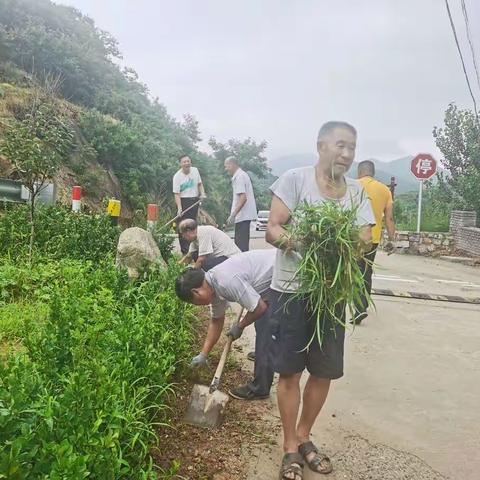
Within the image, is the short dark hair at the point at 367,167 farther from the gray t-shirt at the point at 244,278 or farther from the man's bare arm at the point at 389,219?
the gray t-shirt at the point at 244,278

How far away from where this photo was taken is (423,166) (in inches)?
536

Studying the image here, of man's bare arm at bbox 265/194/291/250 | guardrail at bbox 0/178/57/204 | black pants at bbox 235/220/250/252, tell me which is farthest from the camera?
black pants at bbox 235/220/250/252

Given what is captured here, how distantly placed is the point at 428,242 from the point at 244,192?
29.8 ft

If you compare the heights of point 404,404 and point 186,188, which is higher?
point 186,188

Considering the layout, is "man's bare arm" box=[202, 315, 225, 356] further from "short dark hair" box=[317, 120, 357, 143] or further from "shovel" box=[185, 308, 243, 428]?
"short dark hair" box=[317, 120, 357, 143]

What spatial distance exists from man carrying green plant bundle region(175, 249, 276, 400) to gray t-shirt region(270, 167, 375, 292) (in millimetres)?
577

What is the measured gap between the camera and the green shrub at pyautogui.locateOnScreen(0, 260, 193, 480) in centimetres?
168

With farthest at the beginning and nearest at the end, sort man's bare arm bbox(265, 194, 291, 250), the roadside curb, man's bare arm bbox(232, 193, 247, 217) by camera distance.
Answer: the roadside curb
man's bare arm bbox(232, 193, 247, 217)
man's bare arm bbox(265, 194, 291, 250)

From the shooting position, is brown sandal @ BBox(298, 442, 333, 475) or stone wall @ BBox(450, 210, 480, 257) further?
stone wall @ BBox(450, 210, 480, 257)

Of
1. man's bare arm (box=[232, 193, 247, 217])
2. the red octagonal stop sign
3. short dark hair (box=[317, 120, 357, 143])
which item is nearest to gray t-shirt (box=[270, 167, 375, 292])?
short dark hair (box=[317, 120, 357, 143])

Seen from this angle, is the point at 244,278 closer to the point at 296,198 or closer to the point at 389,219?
the point at 296,198

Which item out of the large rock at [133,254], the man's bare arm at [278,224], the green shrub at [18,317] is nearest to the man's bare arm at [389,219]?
the large rock at [133,254]

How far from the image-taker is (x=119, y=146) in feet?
36.0

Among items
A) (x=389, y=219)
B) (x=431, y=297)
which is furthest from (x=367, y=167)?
(x=431, y=297)
